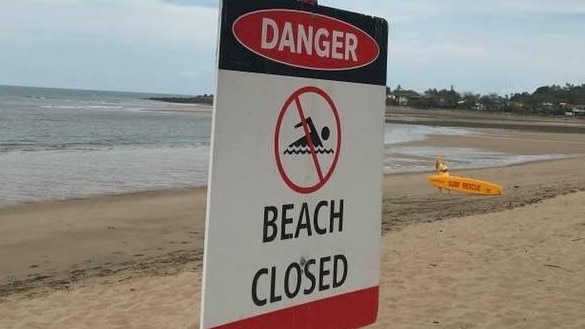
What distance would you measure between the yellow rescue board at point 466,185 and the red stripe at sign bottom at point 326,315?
1371 cm

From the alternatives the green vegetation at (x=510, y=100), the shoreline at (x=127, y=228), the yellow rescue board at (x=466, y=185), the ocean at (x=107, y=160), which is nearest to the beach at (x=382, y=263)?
the shoreline at (x=127, y=228)

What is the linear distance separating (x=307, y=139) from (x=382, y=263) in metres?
5.98

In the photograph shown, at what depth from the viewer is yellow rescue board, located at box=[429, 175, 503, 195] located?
15375 mm

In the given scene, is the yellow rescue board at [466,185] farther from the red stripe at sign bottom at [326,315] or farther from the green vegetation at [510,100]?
the green vegetation at [510,100]

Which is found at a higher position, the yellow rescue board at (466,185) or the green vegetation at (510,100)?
the green vegetation at (510,100)

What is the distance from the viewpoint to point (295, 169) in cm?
194

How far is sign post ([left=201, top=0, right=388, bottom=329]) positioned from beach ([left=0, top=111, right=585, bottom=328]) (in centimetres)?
338

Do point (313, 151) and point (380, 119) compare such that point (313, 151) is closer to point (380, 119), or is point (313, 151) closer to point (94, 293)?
point (380, 119)

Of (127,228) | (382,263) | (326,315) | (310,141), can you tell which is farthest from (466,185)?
(310,141)

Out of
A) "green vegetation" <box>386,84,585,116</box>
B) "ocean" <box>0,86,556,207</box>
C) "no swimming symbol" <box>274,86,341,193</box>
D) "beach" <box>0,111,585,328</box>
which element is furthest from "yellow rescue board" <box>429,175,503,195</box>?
"green vegetation" <box>386,84,585,116</box>

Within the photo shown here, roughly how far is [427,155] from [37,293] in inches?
914

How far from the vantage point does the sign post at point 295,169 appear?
176 centimetres

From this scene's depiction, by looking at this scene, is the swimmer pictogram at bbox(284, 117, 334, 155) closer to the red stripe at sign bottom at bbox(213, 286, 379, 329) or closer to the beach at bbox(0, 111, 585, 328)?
the red stripe at sign bottom at bbox(213, 286, 379, 329)

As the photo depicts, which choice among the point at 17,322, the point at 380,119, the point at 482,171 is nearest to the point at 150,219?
the point at 17,322
